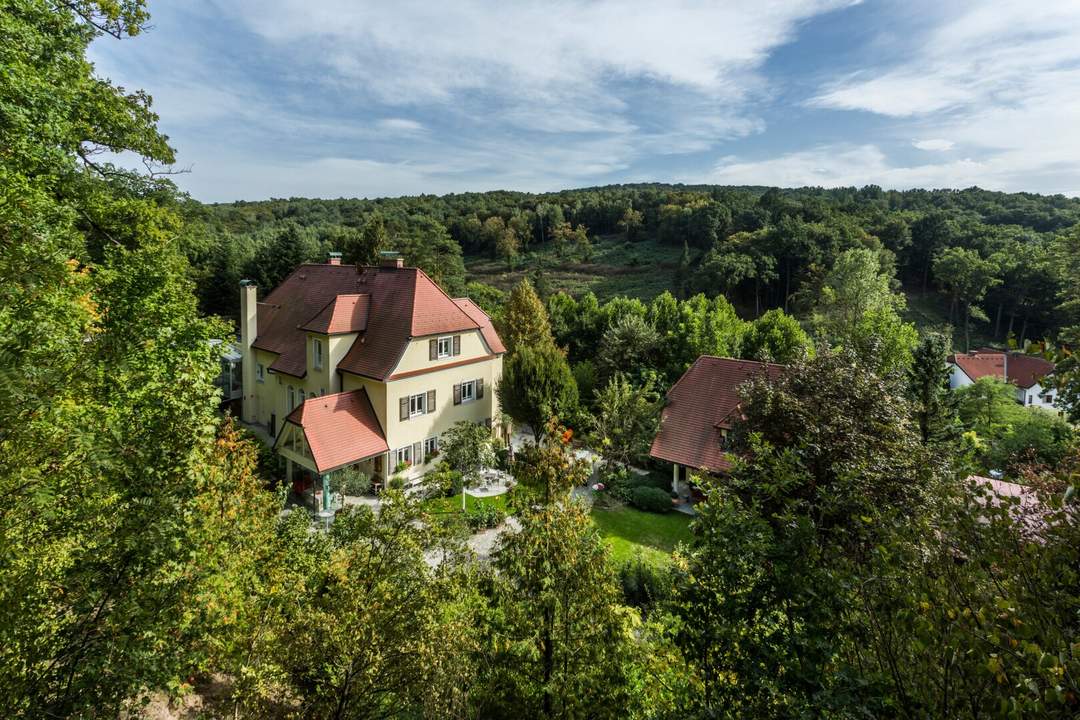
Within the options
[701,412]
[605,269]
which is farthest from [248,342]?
[605,269]

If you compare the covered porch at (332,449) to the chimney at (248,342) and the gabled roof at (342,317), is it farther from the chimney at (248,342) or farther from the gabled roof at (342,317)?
the chimney at (248,342)

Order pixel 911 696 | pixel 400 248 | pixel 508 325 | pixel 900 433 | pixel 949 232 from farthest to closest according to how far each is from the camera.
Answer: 1. pixel 949 232
2. pixel 400 248
3. pixel 508 325
4. pixel 900 433
5. pixel 911 696

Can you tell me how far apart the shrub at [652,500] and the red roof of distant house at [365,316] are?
11.8m

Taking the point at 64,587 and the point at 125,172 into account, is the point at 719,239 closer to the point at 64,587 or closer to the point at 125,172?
the point at 125,172

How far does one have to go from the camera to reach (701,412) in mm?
24125

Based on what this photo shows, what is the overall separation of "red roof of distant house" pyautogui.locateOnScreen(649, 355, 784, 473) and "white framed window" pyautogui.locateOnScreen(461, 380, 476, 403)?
9.87 metres

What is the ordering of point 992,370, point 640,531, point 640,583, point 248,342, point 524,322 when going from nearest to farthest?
point 640,583 → point 640,531 → point 248,342 → point 524,322 → point 992,370

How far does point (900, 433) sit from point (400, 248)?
48.1 metres

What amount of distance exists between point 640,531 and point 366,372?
14.0 metres

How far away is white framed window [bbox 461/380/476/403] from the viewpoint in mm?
27422

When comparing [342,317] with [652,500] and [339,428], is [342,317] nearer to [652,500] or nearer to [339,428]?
[339,428]

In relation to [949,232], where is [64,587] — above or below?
below

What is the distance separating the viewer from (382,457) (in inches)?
935

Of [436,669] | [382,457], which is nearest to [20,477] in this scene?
[436,669]
